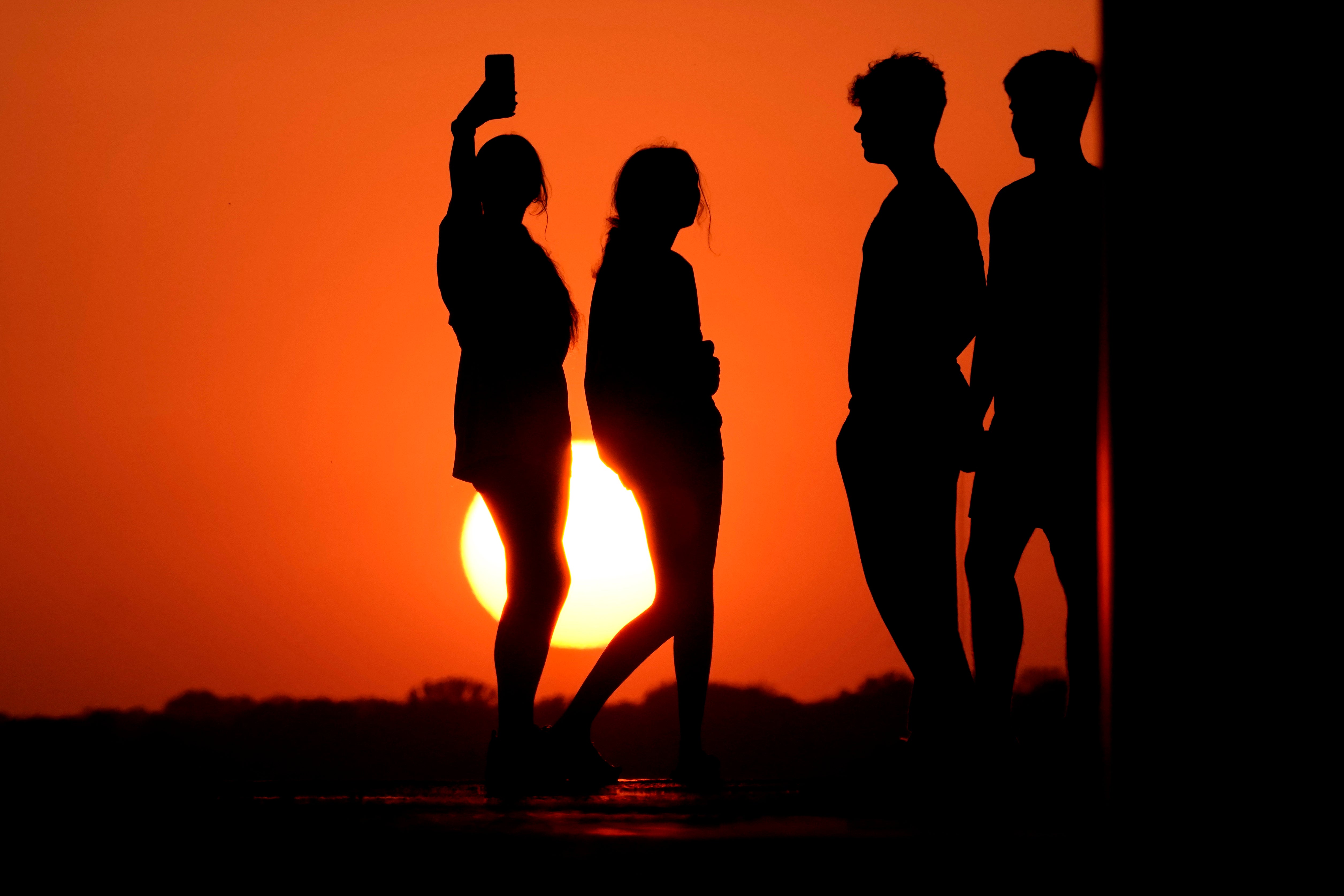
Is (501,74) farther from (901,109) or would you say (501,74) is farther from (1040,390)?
(1040,390)

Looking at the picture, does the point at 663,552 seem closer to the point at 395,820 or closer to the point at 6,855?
the point at 395,820

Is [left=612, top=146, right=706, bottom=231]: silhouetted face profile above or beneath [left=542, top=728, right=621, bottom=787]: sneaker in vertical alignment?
above

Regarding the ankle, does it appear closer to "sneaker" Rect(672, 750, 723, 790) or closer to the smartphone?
"sneaker" Rect(672, 750, 723, 790)

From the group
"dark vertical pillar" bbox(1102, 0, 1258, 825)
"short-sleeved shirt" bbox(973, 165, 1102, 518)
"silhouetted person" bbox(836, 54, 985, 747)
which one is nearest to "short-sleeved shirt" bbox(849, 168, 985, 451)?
"silhouetted person" bbox(836, 54, 985, 747)

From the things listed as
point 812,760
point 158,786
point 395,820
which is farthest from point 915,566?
point 158,786

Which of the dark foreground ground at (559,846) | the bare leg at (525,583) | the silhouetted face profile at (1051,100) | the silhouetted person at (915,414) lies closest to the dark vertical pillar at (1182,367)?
the dark foreground ground at (559,846)

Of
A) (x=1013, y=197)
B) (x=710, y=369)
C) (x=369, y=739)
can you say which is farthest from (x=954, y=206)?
(x=369, y=739)

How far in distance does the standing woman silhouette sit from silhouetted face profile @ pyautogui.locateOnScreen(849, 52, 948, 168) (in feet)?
3.19

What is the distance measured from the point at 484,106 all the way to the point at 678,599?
1474mm

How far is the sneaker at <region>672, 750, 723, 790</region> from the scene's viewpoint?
123 inches

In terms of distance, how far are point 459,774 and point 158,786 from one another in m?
1.11

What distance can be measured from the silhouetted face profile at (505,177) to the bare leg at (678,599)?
2.88 ft

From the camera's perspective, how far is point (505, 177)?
3.15 m

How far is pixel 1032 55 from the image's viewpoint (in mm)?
3141
